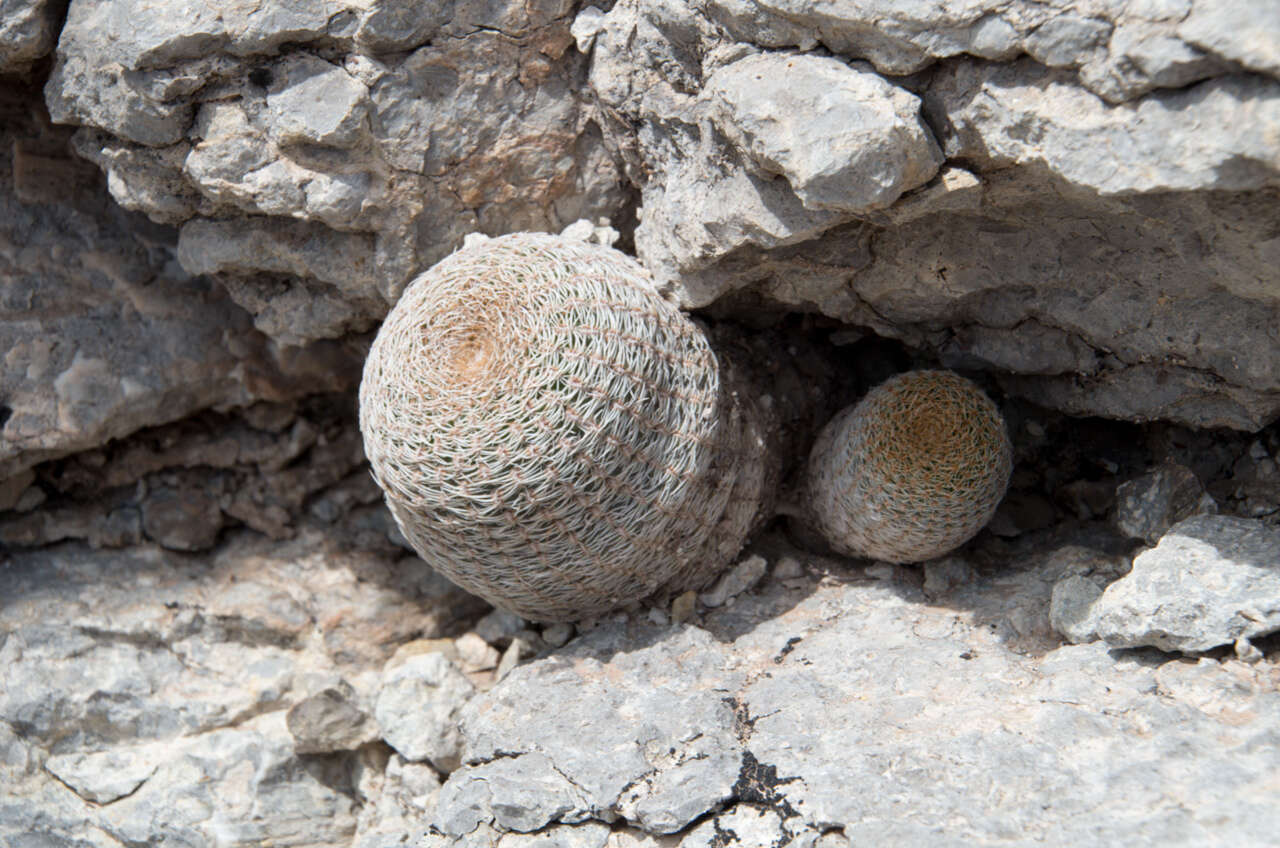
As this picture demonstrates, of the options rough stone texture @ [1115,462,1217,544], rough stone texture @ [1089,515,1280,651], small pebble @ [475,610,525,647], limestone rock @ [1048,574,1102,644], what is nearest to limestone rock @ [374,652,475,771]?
small pebble @ [475,610,525,647]

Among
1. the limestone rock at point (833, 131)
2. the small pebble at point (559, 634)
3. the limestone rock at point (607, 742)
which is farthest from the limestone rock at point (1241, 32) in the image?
the small pebble at point (559, 634)

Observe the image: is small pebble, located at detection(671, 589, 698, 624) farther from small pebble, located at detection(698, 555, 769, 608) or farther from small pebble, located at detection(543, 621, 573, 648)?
small pebble, located at detection(543, 621, 573, 648)

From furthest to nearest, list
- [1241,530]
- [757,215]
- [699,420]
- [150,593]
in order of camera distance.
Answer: [150,593], [699,420], [757,215], [1241,530]

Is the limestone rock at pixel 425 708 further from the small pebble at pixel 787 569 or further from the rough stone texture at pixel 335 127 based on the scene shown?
the rough stone texture at pixel 335 127

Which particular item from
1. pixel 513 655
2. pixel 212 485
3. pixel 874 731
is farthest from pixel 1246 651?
pixel 212 485

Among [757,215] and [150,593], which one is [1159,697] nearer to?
[757,215]

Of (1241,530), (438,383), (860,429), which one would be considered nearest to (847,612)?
(860,429)
